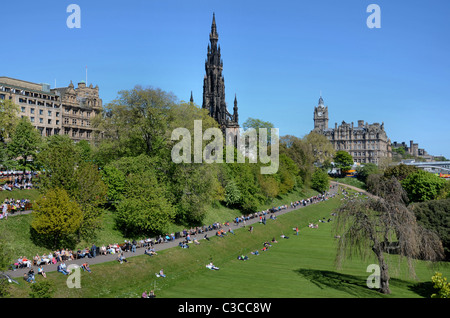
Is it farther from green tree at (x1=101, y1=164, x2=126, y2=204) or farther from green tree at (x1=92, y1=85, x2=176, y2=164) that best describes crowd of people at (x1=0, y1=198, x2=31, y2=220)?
green tree at (x1=92, y1=85, x2=176, y2=164)

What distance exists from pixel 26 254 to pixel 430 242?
111 ft

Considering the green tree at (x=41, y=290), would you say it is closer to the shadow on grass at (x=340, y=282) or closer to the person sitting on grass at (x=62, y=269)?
the person sitting on grass at (x=62, y=269)

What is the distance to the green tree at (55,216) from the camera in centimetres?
3806

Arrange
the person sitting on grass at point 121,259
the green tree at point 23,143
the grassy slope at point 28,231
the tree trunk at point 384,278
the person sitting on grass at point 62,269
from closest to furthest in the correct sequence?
1. the person sitting on grass at point 62,269
2. the tree trunk at point 384,278
3. the grassy slope at point 28,231
4. the person sitting on grass at point 121,259
5. the green tree at point 23,143

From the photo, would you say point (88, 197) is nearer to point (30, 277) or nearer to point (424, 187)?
point (30, 277)

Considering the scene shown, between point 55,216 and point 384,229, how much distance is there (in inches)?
1127

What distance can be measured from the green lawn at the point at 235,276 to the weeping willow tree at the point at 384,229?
10.2 ft

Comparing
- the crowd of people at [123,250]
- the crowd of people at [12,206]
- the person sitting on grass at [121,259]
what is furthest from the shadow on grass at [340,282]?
the crowd of people at [12,206]

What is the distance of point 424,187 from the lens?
82.2 metres

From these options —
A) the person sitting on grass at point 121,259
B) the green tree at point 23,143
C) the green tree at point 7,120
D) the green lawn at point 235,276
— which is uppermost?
the green tree at point 7,120

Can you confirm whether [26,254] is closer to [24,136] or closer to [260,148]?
[24,136]

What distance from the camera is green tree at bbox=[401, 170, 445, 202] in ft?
266

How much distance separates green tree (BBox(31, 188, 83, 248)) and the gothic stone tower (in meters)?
88.6
